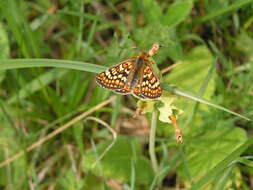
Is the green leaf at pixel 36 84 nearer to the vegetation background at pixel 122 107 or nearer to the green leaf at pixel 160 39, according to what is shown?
the vegetation background at pixel 122 107

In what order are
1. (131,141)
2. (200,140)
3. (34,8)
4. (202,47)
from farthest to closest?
(34,8) < (202,47) < (131,141) < (200,140)

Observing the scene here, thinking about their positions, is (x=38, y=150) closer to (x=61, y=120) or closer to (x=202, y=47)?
(x=61, y=120)

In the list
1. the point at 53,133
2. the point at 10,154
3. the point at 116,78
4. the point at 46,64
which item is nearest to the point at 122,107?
the point at 53,133

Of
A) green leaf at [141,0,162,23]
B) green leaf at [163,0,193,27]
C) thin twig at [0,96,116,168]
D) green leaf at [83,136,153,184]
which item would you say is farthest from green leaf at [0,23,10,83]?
green leaf at [163,0,193,27]

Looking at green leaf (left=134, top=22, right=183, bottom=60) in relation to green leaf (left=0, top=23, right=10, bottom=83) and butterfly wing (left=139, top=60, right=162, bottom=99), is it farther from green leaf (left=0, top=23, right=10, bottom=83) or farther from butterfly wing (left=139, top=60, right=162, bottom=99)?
green leaf (left=0, top=23, right=10, bottom=83)

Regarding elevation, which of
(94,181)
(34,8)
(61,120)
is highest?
(34,8)

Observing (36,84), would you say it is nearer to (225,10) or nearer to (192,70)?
(192,70)

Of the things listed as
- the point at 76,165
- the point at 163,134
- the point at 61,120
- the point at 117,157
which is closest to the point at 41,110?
the point at 61,120
